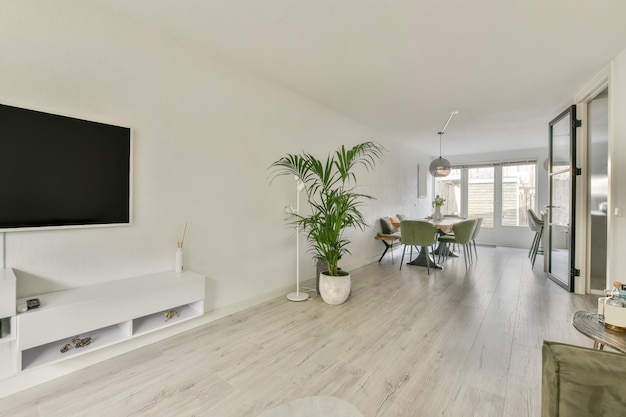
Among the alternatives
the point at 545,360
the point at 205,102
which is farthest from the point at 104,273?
the point at 545,360

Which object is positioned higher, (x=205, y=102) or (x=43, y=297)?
(x=205, y=102)

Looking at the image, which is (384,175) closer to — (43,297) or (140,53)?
(140,53)

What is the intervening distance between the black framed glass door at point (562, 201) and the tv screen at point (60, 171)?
5.08 metres

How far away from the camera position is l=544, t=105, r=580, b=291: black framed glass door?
148 inches

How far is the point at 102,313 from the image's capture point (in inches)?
72.7

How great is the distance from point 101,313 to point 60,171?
98 centimetres

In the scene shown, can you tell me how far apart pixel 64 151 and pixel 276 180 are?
6.57 ft

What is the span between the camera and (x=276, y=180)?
3.51 meters

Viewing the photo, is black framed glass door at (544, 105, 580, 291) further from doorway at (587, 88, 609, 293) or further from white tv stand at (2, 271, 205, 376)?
white tv stand at (2, 271, 205, 376)

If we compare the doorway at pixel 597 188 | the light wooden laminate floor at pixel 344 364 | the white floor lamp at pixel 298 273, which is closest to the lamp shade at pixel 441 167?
the doorway at pixel 597 188

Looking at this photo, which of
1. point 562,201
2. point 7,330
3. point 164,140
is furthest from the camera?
point 562,201

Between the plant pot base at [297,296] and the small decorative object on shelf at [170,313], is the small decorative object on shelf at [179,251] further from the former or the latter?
the plant pot base at [297,296]

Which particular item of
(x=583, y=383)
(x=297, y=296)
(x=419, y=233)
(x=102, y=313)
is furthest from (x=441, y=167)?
(x=102, y=313)

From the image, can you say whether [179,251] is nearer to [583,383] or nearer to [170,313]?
[170,313]
